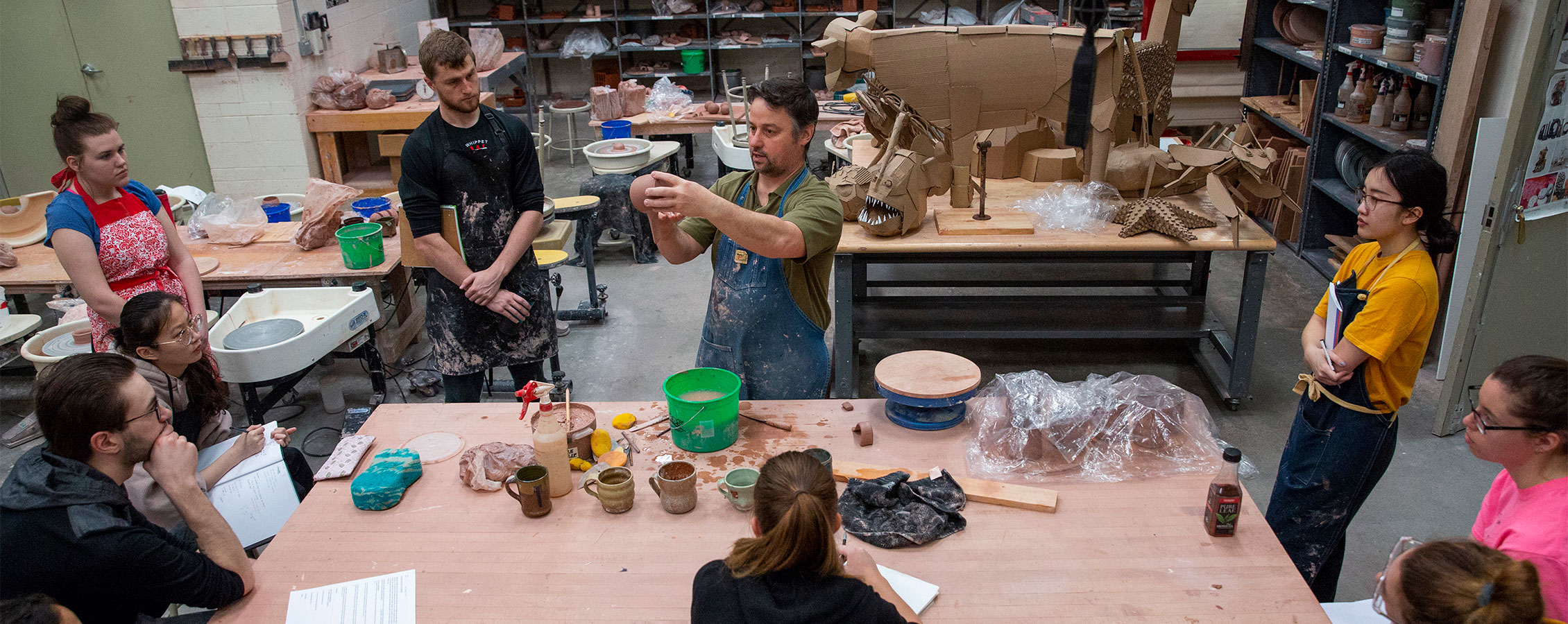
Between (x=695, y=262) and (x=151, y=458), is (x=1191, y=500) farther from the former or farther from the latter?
(x=695, y=262)

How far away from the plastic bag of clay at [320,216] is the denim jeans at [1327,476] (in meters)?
4.10

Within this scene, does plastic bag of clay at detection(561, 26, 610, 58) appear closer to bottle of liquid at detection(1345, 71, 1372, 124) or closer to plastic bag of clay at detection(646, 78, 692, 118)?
plastic bag of clay at detection(646, 78, 692, 118)

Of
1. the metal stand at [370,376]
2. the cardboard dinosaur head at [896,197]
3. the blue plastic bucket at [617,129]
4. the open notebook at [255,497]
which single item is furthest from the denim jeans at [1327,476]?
the blue plastic bucket at [617,129]

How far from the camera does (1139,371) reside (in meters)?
4.80

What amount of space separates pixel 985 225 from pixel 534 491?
258 centimetres

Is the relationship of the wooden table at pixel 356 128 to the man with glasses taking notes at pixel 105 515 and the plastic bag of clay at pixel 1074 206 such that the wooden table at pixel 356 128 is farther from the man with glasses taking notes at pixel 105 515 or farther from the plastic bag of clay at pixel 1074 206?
the man with glasses taking notes at pixel 105 515

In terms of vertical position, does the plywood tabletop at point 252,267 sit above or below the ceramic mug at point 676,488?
below

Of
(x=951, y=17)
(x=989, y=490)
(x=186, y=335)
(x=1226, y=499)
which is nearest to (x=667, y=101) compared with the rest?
(x=951, y=17)

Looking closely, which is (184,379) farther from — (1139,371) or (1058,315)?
(1139,371)

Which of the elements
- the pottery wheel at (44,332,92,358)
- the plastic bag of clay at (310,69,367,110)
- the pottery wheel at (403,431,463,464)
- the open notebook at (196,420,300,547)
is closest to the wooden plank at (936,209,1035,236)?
the pottery wheel at (403,431,463,464)

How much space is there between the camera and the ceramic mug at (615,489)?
2.28 meters

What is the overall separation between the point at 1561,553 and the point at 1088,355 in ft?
10.5

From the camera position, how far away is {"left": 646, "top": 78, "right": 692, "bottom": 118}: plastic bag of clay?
25.3 feet

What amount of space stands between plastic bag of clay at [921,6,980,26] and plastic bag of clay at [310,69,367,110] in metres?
5.59
